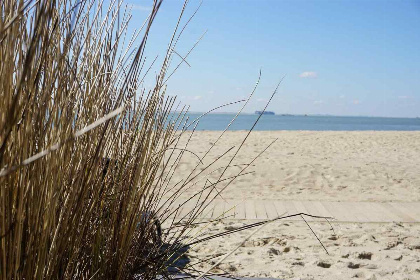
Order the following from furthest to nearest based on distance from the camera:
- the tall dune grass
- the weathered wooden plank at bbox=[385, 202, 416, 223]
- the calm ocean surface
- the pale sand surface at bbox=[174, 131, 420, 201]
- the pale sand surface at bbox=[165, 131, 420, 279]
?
the calm ocean surface, the pale sand surface at bbox=[174, 131, 420, 201], the weathered wooden plank at bbox=[385, 202, 416, 223], the pale sand surface at bbox=[165, 131, 420, 279], the tall dune grass

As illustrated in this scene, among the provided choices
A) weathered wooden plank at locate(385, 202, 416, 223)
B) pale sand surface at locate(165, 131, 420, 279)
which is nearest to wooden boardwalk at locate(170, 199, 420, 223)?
weathered wooden plank at locate(385, 202, 416, 223)

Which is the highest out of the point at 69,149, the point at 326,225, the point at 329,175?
the point at 69,149

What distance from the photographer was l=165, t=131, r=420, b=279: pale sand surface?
350 cm

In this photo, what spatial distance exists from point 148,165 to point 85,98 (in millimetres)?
321

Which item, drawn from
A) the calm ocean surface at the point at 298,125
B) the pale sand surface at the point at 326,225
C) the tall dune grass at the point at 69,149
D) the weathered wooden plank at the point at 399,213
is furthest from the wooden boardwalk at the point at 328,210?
the calm ocean surface at the point at 298,125

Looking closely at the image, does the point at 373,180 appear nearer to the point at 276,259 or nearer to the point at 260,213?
the point at 260,213

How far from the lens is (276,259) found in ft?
12.2

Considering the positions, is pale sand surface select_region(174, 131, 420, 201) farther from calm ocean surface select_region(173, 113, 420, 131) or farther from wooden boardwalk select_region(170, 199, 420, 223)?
calm ocean surface select_region(173, 113, 420, 131)

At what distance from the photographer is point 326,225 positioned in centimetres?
478

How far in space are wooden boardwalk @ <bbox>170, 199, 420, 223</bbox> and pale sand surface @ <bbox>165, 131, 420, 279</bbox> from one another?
0.58 feet

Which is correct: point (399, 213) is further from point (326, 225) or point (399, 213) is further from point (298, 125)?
Result: point (298, 125)

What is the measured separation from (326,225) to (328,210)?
496mm

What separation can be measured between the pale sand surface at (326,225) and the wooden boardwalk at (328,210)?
0.58ft

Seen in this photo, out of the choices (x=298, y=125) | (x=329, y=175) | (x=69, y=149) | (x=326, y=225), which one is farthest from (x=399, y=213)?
(x=298, y=125)
